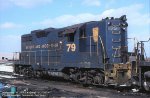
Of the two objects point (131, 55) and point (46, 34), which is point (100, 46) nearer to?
point (131, 55)

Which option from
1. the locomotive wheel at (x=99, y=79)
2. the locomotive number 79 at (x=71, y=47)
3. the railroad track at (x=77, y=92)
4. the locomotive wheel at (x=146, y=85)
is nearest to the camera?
the railroad track at (x=77, y=92)

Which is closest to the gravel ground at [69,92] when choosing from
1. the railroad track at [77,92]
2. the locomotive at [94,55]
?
the railroad track at [77,92]

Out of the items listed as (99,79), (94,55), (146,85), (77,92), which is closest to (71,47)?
(94,55)

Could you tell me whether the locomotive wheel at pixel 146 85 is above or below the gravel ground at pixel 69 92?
above

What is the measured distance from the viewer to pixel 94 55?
19.9m

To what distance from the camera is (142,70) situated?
1698cm

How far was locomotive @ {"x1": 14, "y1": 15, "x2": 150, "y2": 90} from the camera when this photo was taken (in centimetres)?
1800

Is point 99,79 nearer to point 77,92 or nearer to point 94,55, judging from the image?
point 94,55

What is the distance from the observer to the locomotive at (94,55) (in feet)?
59.1

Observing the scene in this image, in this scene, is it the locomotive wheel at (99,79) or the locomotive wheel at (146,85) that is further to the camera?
the locomotive wheel at (99,79)

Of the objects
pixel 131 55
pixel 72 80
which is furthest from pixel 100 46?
pixel 72 80

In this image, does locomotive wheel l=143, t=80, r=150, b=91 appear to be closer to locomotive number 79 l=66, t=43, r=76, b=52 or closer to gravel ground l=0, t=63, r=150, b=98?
gravel ground l=0, t=63, r=150, b=98

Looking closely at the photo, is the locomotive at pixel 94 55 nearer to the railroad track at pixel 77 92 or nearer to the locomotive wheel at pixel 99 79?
the locomotive wheel at pixel 99 79

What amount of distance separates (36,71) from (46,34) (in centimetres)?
333
